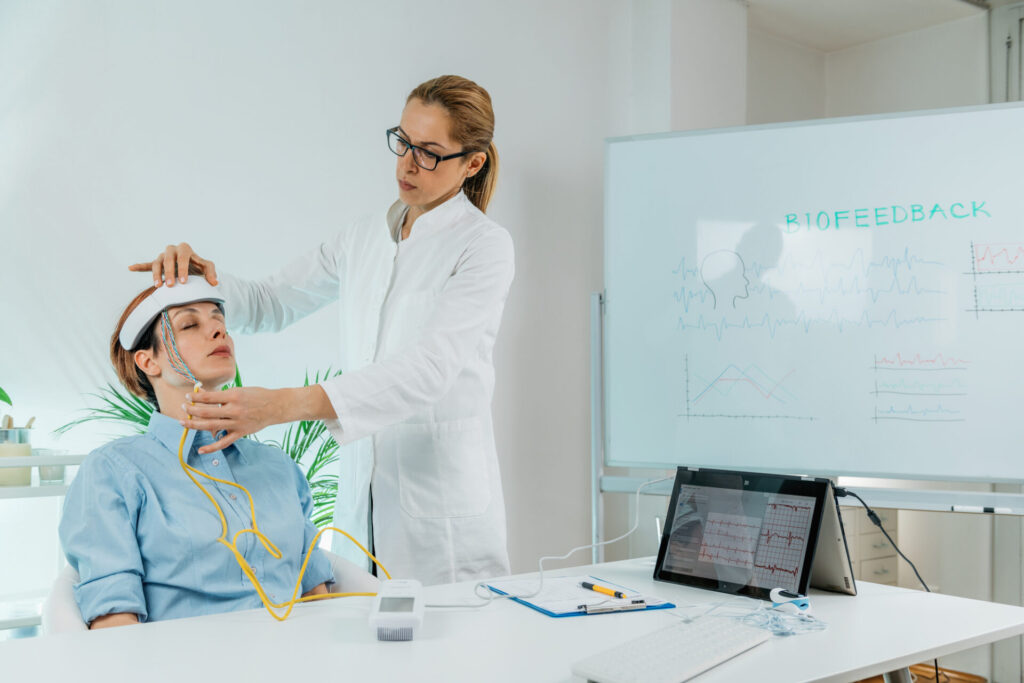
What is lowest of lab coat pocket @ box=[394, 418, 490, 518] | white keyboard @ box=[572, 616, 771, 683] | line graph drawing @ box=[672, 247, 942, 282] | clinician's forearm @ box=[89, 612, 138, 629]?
clinician's forearm @ box=[89, 612, 138, 629]

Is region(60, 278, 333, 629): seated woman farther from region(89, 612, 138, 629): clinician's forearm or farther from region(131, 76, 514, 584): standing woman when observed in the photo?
region(131, 76, 514, 584): standing woman

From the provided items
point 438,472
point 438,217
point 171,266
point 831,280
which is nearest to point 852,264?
point 831,280

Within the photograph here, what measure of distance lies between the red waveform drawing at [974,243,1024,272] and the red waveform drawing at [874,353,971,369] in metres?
0.22

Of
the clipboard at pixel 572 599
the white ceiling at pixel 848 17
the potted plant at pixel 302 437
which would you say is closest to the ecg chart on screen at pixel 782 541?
the clipboard at pixel 572 599

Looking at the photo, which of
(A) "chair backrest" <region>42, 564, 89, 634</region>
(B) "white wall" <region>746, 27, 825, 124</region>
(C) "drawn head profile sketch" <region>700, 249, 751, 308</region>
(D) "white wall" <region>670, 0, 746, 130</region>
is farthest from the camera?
(B) "white wall" <region>746, 27, 825, 124</region>

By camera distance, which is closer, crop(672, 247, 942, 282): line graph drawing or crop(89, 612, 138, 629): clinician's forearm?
crop(89, 612, 138, 629): clinician's forearm

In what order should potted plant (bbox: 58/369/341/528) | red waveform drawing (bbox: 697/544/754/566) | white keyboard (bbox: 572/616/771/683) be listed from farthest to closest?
potted plant (bbox: 58/369/341/528), red waveform drawing (bbox: 697/544/754/566), white keyboard (bbox: 572/616/771/683)

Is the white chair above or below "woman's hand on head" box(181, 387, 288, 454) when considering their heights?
below

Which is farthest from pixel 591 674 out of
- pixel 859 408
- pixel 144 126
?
pixel 144 126

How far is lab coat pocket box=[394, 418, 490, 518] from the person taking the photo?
1.77 meters

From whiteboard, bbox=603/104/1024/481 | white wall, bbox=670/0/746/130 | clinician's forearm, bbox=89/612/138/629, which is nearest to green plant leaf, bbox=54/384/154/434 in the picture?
clinician's forearm, bbox=89/612/138/629

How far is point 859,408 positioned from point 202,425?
5.03 feet

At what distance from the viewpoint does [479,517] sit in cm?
180

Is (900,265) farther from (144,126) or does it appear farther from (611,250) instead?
(144,126)
